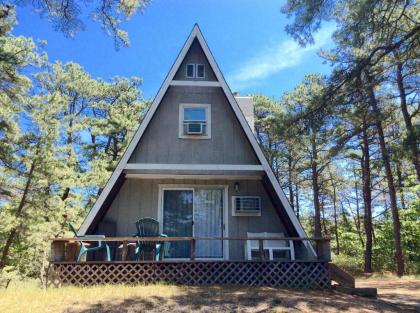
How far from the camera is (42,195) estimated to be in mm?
16109

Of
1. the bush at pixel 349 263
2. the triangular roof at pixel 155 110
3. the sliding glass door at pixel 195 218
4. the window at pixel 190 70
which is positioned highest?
the window at pixel 190 70

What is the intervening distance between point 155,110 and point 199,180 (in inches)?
82.1

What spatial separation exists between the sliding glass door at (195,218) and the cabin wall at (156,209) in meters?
0.23

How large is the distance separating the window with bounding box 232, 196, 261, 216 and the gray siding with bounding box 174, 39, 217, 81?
→ 3.22 meters

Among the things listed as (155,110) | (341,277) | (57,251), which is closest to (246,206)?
(341,277)

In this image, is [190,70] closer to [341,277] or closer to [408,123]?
[341,277]

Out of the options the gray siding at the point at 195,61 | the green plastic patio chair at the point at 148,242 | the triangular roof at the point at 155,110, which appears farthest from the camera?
the gray siding at the point at 195,61

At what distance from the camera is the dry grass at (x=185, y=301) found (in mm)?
5332

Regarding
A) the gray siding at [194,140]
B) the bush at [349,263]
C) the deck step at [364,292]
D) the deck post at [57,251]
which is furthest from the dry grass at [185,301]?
the bush at [349,263]

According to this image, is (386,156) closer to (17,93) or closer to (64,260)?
(64,260)

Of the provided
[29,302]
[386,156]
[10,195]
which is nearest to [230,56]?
[386,156]

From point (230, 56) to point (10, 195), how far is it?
11.5 metres

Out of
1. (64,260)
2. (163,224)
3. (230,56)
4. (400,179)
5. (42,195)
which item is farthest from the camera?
(400,179)

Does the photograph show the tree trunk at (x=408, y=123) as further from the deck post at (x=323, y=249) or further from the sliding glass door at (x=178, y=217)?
the sliding glass door at (x=178, y=217)
